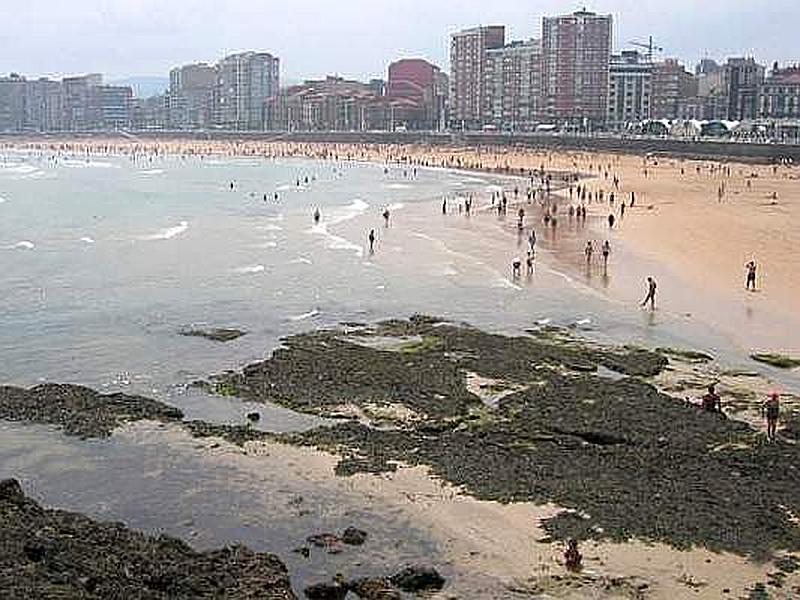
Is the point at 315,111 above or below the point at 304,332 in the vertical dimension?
above

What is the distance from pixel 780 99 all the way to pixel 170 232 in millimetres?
129976

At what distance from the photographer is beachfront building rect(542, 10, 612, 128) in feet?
541

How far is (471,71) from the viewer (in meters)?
190

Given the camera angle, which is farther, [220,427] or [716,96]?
[716,96]

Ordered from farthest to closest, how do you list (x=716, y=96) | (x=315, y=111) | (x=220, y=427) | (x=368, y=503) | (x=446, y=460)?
(x=315, y=111)
(x=716, y=96)
(x=220, y=427)
(x=446, y=460)
(x=368, y=503)

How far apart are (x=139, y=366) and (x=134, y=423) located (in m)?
4.55

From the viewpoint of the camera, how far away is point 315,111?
653 feet

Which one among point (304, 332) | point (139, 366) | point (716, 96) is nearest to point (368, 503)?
point (139, 366)

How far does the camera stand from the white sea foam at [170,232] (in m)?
48.6

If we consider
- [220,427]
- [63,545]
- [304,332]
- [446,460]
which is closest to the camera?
[63,545]

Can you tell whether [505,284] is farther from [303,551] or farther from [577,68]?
[577,68]

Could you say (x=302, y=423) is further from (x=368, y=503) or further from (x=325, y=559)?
(x=325, y=559)

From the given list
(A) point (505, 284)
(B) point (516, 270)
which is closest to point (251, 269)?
(B) point (516, 270)

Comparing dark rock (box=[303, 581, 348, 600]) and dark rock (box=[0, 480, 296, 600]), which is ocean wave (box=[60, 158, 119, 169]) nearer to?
dark rock (box=[0, 480, 296, 600])
